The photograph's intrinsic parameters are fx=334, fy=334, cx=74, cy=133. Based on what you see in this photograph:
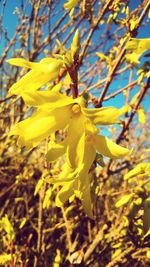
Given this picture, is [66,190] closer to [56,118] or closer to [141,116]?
[56,118]

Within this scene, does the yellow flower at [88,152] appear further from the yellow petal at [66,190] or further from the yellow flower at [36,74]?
the yellow flower at [36,74]

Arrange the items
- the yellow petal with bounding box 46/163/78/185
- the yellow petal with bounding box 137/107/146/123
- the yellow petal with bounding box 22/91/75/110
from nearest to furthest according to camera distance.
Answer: the yellow petal with bounding box 22/91/75/110 → the yellow petal with bounding box 46/163/78/185 → the yellow petal with bounding box 137/107/146/123

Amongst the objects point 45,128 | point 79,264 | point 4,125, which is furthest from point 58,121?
point 4,125

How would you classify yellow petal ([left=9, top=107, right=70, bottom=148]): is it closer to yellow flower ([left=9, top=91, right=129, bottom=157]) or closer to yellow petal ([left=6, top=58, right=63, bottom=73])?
yellow flower ([left=9, top=91, right=129, bottom=157])

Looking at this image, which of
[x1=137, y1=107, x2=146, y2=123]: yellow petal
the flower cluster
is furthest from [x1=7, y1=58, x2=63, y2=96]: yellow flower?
[x1=137, y1=107, x2=146, y2=123]: yellow petal

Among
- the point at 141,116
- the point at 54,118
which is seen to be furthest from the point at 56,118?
the point at 141,116

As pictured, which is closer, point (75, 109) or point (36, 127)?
point (36, 127)

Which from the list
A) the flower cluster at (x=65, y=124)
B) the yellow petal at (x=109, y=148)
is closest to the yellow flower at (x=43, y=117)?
the flower cluster at (x=65, y=124)
